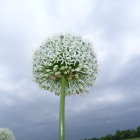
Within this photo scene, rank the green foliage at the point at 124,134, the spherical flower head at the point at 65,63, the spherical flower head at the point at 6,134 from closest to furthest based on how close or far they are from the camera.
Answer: the spherical flower head at the point at 65,63 → the spherical flower head at the point at 6,134 → the green foliage at the point at 124,134

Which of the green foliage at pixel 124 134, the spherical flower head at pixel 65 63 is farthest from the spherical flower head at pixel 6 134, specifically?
the green foliage at pixel 124 134

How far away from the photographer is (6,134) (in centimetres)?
1537

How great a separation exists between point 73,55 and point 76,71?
1.76 ft

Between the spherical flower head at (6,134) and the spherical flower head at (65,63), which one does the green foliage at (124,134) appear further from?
the spherical flower head at (65,63)

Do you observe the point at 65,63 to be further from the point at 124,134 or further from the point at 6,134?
the point at 124,134

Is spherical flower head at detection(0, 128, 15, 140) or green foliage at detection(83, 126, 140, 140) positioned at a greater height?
green foliage at detection(83, 126, 140, 140)

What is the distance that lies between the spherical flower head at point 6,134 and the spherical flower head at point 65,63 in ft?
19.0

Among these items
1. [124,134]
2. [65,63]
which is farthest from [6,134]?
[124,134]

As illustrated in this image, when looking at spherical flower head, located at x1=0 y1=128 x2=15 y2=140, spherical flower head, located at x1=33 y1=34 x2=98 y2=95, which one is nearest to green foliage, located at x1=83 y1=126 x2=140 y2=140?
spherical flower head, located at x1=0 y1=128 x2=15 y2=140

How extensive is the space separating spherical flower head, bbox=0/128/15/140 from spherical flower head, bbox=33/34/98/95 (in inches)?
228

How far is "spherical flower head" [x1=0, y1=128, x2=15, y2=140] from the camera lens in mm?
15253

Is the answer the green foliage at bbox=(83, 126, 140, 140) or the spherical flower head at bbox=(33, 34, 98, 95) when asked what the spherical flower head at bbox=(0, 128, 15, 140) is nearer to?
the spherical flower head at bbox=(33, 34, 98, 95)

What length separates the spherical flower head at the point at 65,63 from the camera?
9.50 m

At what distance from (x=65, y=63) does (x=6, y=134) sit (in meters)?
7.58
